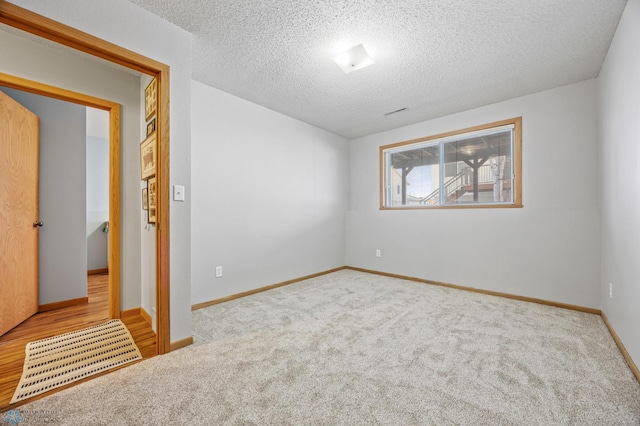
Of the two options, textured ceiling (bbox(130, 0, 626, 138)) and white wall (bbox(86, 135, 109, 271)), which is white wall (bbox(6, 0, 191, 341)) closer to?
textured ceiling (bbox(130, 0, 626, 138))

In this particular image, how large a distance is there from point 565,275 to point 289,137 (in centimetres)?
379

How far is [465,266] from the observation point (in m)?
3.69

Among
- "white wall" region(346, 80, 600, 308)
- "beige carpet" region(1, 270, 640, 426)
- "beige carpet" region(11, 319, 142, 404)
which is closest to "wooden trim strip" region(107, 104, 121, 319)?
"beige carpet" region(11, 319, 142, 404)

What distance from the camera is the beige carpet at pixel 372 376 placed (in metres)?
1.38

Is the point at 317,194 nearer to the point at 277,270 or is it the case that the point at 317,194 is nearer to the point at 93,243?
the point at 277,270

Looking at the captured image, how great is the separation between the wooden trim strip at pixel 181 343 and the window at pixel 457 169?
3445 mm

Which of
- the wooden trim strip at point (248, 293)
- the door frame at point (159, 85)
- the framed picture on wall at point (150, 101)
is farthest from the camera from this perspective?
the wooden trim strip at point (248, 293)

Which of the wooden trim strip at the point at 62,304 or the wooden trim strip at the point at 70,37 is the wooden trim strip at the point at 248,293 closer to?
the wooden trim strip at the point at 62,304

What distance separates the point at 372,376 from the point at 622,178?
7.60ft

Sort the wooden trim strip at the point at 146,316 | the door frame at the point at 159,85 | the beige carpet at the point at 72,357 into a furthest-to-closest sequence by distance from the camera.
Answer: the wooden trim strip at the point at 146,316 → the beige carpet at the point at 72,357 → the door frame at the point at 159,85

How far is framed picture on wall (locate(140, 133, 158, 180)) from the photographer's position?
220 cm

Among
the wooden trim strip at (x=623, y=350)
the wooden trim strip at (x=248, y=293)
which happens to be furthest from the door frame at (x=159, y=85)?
the wooden trim strip at (x=623, y=350)

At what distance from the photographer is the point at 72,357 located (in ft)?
6.40

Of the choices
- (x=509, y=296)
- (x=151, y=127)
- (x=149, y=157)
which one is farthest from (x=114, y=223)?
(x=509, y=296)
